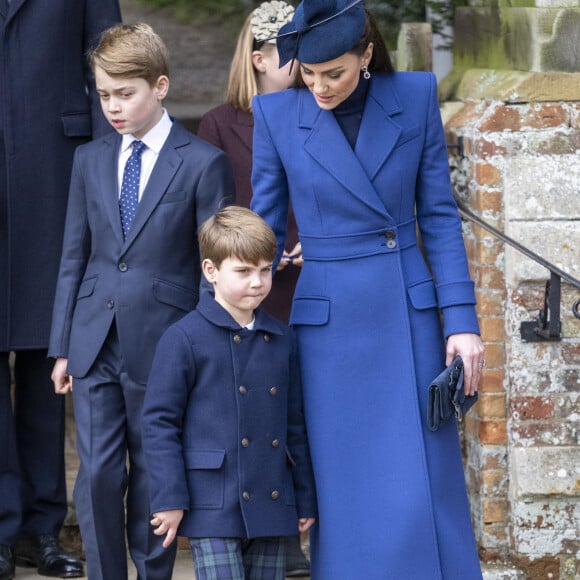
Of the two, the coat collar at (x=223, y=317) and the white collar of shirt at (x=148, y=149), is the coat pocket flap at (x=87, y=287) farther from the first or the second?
the coat collar at (x=223, y=317)

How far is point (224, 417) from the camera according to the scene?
368 centimetres

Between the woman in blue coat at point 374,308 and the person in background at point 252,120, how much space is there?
922mm

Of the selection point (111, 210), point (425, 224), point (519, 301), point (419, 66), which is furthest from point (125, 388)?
point (419, 66)

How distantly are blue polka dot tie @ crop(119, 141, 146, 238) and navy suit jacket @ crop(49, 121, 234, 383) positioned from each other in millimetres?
26

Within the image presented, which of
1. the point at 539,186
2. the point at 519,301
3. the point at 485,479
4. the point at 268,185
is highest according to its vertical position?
the point at 268,185

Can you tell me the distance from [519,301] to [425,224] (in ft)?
3.21

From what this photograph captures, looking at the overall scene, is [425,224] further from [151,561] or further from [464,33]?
[464,33]

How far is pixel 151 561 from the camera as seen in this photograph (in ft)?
13.8

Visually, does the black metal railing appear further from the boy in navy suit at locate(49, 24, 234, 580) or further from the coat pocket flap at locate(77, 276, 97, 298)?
the coat pocket flap at locate(77, 276, 97, 298)

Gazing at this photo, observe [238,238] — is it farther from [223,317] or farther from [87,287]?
[87,287]

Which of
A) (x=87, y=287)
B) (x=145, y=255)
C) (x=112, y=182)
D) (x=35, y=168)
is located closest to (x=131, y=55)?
(x=112, y=182)

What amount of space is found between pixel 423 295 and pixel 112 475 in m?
1.02

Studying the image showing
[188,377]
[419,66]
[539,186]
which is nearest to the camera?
[188,377]

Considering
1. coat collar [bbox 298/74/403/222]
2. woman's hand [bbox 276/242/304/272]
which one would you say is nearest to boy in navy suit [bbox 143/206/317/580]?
coat collar [bbox 298/74/403/222]
